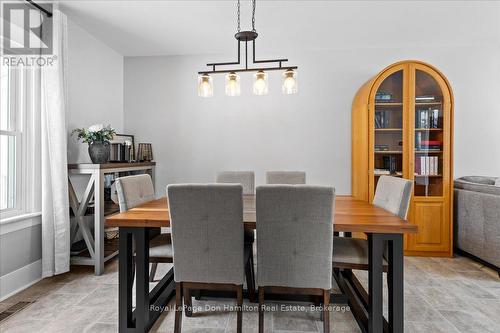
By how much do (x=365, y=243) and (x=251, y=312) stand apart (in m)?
1.00

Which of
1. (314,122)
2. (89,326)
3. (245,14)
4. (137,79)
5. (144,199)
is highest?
(245,14)

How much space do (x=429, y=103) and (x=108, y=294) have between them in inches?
151

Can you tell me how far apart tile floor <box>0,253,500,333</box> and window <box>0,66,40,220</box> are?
77 cm

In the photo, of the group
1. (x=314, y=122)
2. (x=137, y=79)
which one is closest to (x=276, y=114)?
(x=314, y=122)

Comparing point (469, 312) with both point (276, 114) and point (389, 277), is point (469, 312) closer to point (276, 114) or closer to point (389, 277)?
point (389, 277)

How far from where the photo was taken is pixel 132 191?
2.17m

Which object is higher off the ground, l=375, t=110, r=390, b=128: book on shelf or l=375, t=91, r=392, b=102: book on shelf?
l=375, t=91, r=392, b=102: book on shelf

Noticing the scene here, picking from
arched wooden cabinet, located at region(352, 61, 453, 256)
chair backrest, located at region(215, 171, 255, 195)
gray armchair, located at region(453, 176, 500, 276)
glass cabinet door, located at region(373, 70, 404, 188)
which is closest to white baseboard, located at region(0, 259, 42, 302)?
chair backrest, located at region(215, 171, 255, 195)

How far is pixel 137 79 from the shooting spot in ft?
12.8

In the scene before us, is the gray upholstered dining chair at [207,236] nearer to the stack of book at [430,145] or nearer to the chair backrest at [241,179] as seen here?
the chair backrest at [241,179]

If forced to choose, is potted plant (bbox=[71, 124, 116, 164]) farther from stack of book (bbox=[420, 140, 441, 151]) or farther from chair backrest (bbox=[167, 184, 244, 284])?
stack of book (bbox=[420, 140, 441, 151])

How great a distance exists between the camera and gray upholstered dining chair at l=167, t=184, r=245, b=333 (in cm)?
151

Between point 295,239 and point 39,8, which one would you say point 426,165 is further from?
point 39,8

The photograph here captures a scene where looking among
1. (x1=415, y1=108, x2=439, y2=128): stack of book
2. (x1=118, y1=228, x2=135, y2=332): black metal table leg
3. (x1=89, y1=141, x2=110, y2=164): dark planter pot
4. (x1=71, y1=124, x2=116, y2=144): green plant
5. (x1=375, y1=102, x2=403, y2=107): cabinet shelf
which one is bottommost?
(x1=118, y1=228, x2=135, y2=332): black metal table leg
